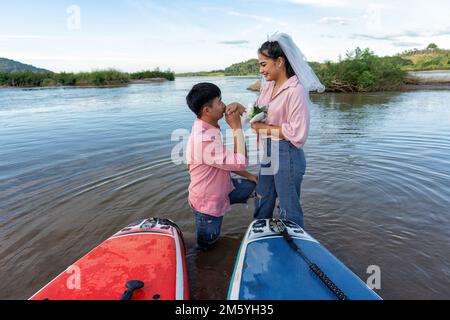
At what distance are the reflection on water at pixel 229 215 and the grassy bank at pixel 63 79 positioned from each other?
3834 cm

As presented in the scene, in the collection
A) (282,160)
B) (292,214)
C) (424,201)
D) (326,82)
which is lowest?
(424,201)

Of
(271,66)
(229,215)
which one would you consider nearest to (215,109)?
(271,66)

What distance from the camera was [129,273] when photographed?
231 centimetres

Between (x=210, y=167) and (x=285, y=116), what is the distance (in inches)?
39.1

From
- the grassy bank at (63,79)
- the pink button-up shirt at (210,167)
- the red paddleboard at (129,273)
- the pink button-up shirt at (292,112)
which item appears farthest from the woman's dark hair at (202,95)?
the grassy bank at (63,79)

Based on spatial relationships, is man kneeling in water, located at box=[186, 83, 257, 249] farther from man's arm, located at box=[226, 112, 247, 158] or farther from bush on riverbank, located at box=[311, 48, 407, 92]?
bush on riverbank, located at box=[311, 48, 407, 92]

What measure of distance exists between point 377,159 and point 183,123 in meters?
8.03

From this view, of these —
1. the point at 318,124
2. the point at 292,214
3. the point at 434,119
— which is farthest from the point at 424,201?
the point at 434,119

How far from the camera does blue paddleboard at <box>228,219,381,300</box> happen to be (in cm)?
197

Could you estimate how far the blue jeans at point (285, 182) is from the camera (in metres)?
2.78

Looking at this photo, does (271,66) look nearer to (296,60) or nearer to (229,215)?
(296,60)

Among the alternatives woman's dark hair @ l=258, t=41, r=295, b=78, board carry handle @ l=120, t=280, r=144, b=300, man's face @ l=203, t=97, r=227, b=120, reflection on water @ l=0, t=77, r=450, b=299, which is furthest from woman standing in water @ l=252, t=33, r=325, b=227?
board carry handle @ l=120, t=280, r=144, b=300

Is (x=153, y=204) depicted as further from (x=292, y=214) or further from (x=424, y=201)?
(x=424, y=201)

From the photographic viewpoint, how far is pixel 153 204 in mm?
4797
